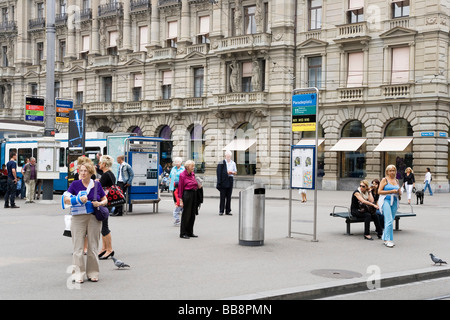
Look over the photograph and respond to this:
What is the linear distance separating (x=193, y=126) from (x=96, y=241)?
34348mm

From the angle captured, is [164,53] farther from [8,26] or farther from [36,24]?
[8,26]

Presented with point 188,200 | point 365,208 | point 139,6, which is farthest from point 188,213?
point 139,6

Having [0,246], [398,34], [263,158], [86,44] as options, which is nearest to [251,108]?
[263,158]

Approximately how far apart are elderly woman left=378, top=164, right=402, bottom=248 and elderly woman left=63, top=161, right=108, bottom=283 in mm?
6454

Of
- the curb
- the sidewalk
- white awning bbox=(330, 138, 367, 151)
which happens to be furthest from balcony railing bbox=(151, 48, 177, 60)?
the curb

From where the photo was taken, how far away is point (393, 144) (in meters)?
33.2

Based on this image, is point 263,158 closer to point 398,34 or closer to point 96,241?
point 398,34

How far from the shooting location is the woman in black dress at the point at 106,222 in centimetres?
1016

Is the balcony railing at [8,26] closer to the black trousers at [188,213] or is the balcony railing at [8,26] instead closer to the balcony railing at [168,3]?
the balcony railing at [168,3]

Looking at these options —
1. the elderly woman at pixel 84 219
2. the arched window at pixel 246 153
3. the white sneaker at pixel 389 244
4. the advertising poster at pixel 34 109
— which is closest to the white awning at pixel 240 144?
the arched window at pixel 246 153

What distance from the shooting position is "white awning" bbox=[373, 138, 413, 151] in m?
32.8

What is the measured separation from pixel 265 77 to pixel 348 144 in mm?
7388

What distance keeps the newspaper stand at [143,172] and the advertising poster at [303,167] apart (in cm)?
687

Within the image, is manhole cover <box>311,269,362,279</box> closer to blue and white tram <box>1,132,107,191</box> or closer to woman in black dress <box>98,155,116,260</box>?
woman in black dress <box>98,155,116,260</box>
